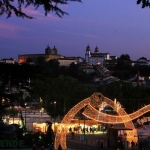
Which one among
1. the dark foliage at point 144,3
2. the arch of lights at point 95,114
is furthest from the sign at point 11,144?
the dark foliage at point 144,3

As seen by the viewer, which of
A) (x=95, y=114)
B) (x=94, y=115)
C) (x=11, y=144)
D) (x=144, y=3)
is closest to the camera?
(x=144, y=3)

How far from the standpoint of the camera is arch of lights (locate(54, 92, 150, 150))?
75.8ft

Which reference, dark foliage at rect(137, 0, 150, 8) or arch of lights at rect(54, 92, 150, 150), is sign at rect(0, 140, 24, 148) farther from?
dark foliage at rect(137, 0, 150, 8)

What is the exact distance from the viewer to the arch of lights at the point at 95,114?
23.1 m

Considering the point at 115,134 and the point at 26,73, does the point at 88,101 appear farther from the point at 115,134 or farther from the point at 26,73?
the point at 26,73

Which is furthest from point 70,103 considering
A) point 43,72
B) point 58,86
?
point 43,72

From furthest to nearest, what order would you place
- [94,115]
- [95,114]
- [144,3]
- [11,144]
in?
1. [95,114]
2. [94,115]
3. [11,144]
4. [144,3]

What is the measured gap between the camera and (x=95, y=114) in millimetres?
26062

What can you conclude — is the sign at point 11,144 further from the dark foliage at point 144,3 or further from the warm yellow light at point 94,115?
the dark foliage at point 144,3

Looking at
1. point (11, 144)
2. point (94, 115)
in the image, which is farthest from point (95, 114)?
point (11, 144)

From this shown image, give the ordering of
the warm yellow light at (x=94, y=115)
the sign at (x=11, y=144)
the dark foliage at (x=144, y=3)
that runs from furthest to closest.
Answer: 1. the warm yellow light at (x=94, y=115)
2. the sign at (x=11, y=144)
3. the dark foliage at (x=144, y=3)

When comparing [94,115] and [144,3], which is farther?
[94,115]

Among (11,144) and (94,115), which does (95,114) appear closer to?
(94,115)

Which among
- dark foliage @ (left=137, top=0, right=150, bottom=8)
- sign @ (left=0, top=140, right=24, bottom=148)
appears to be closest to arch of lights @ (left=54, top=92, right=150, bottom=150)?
sign @ (left=0, top=140, right=24, bottom=148)
